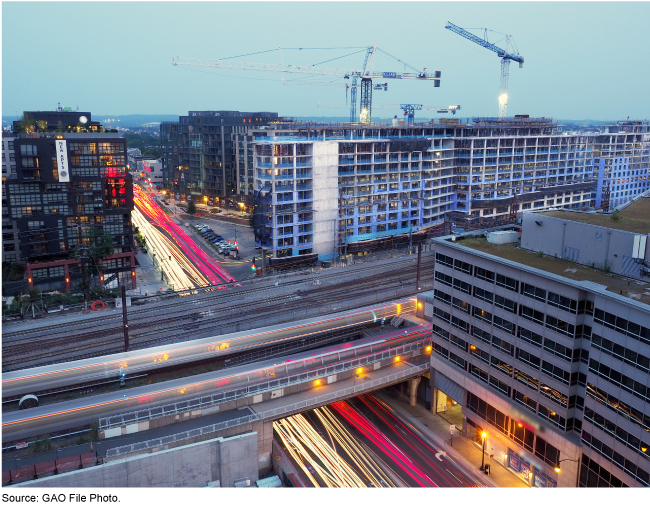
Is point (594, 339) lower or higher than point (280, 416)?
higher

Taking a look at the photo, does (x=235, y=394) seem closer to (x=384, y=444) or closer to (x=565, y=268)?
(x=384, y=444)

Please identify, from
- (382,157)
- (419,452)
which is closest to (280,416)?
(419,452)

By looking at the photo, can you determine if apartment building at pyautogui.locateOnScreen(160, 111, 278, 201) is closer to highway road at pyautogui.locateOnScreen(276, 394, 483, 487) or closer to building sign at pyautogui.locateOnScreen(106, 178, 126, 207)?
building sign at pyautogui.locateOnScreen(106, 178, 126, 207)

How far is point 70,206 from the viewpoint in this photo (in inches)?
1796

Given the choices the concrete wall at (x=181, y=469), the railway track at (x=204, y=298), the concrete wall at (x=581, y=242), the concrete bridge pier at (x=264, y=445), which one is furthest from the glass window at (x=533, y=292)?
the railway track at (x=204, y=298)

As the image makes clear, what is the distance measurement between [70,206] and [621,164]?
76.2 m

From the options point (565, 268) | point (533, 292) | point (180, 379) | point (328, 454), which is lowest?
point (328, 454)

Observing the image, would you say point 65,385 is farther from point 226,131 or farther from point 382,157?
point 226,131

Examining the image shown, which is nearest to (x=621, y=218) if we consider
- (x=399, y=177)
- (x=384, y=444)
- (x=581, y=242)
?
(x=581, y=242)

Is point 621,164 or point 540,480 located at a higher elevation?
point 621,164

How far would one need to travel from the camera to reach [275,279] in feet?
152

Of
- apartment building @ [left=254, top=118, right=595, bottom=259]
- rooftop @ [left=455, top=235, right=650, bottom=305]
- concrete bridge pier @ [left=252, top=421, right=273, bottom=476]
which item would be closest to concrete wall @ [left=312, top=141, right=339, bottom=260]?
apartment building @ [left=254, top=118, right=595, bottom=259]

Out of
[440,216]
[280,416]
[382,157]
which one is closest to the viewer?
[280,416]

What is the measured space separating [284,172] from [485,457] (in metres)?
32.5
